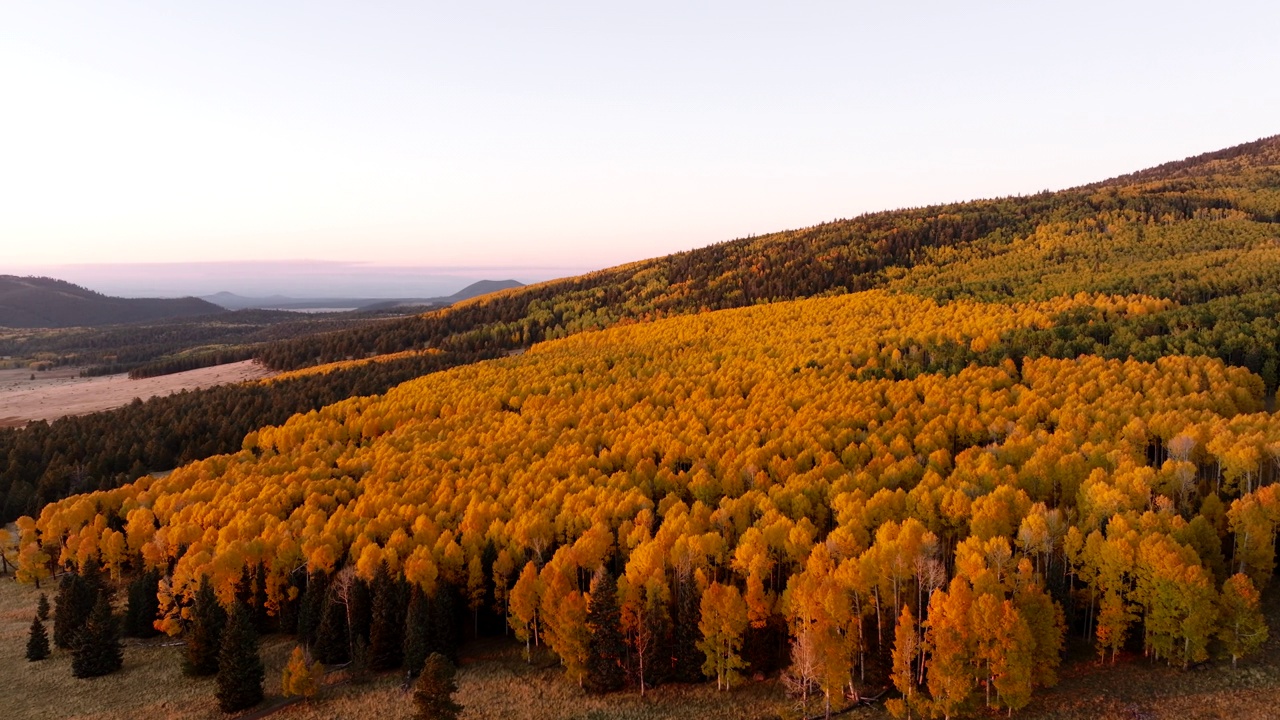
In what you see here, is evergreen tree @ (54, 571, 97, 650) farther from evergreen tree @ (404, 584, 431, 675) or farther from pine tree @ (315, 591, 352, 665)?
evergreen tree @ (404, 584, 431, 675)

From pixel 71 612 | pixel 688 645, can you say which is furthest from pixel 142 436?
pixel 688 645

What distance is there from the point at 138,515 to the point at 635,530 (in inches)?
2601

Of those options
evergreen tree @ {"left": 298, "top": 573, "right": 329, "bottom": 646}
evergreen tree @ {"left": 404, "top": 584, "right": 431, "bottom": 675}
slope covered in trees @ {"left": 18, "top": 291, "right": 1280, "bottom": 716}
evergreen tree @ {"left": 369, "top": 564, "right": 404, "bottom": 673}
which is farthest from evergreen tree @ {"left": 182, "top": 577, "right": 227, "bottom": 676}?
evergreen tree @ {"left": 404, "top": 584, "right": 431, "bottom": 675}

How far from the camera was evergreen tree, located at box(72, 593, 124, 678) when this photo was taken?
62.5m

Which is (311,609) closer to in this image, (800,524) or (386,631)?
(386,631)

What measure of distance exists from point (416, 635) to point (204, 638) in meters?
21.1

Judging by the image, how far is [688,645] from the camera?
55.4m

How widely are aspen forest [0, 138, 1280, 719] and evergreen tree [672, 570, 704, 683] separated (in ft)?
0.79

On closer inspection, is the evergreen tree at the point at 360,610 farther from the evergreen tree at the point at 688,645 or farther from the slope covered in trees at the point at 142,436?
the slope covered in trees at the point at 142,436

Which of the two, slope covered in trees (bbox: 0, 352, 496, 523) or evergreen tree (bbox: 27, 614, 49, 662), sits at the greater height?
slope covered in trees (bbox: 0, 352, 496, 523)

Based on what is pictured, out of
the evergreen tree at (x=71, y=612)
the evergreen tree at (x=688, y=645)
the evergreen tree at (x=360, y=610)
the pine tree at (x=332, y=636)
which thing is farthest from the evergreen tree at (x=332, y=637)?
the evergreen tree at (x=688, y=645)

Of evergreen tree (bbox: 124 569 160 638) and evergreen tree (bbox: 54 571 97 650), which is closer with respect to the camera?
evergreen tree (bbox: 54 571 97 650)

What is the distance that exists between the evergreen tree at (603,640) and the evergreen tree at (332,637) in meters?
24.7

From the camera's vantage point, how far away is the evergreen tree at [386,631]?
200 feet
